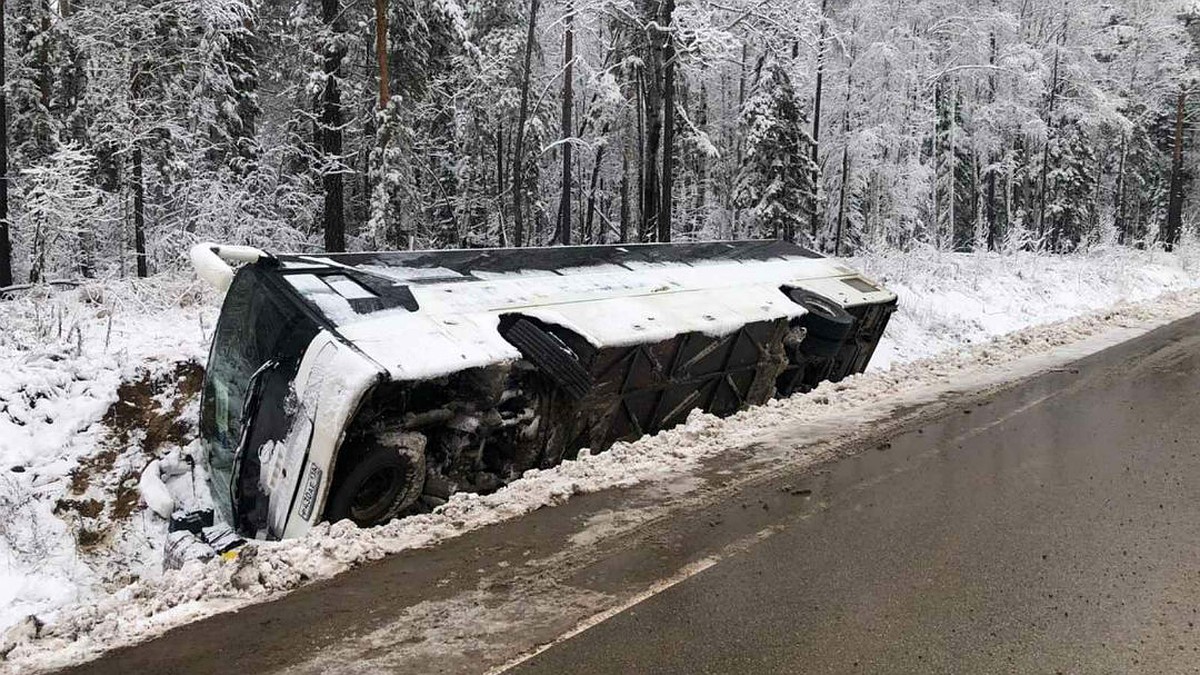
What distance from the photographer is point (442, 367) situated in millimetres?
5254

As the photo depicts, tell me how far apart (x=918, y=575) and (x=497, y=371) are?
2996 mm

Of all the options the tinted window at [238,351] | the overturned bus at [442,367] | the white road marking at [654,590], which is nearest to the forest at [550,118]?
the tinted window at [238,351]

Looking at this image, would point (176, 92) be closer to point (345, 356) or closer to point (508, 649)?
point (345, 356)

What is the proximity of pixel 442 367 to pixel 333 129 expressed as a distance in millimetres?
13411

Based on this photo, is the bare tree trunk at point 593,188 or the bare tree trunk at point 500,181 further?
the bare tree trunk at point 593,188

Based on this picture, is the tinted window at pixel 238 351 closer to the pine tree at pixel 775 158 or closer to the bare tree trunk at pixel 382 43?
the bare tree trunk at pixel 382 43

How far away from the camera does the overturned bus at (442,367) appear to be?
203 inches

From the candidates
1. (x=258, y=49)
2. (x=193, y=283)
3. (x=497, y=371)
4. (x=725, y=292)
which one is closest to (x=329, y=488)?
(x=497, y=371)

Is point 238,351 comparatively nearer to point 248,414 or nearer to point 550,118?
point 248,414

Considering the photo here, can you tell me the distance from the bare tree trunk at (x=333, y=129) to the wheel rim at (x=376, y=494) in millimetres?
11851

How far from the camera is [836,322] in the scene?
863cm

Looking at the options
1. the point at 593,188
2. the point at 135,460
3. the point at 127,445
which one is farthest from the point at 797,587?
the point at 593,188

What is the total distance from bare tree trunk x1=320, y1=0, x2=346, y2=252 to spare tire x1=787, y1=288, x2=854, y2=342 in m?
10.6

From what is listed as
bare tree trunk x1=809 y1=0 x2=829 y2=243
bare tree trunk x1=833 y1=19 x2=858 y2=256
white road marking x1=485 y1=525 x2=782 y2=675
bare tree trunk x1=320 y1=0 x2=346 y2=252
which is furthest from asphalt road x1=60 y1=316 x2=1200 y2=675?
bare tree trunk x1=833 y1=19 x2=858 y2=256
